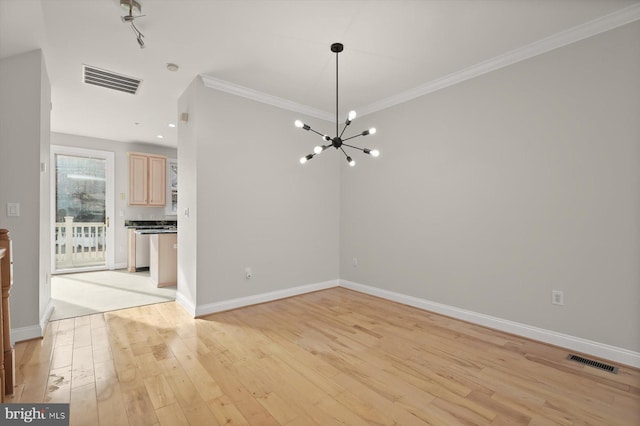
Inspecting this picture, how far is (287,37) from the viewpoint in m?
2.73

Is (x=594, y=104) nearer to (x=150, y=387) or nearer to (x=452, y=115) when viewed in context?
(x=452, y=115)

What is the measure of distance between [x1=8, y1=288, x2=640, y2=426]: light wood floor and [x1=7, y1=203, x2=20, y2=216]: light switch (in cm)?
124

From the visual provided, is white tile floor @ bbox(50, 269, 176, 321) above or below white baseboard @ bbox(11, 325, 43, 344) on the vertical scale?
below

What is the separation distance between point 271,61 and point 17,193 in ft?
9.23

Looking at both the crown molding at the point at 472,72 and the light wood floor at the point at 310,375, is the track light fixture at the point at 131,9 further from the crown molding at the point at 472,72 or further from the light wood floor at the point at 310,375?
the light wood floor at the point at 310,375

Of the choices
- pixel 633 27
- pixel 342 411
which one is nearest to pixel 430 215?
pixel 633 27

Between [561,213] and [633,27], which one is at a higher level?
[633,27]

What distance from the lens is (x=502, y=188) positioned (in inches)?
121

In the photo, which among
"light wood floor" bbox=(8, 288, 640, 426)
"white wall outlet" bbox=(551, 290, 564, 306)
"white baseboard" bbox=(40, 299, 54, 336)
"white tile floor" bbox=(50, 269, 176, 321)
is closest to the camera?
"light wood floor" bbox=(8, 288, 640, 426)

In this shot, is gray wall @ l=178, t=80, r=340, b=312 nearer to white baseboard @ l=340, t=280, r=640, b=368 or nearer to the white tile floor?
the white tile floor

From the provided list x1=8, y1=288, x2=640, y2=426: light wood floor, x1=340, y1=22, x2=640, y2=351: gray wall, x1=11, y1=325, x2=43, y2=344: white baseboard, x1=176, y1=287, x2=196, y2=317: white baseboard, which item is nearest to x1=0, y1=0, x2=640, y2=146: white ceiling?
x1=340, y1=22, x2=640, y2=351: gray wall

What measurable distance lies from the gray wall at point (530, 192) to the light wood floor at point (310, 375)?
1.57ft

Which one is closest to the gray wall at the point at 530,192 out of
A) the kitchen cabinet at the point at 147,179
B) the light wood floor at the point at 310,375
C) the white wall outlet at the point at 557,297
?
the white wall outlet at the point at 557,297

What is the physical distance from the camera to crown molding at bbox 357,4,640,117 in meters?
2.40
